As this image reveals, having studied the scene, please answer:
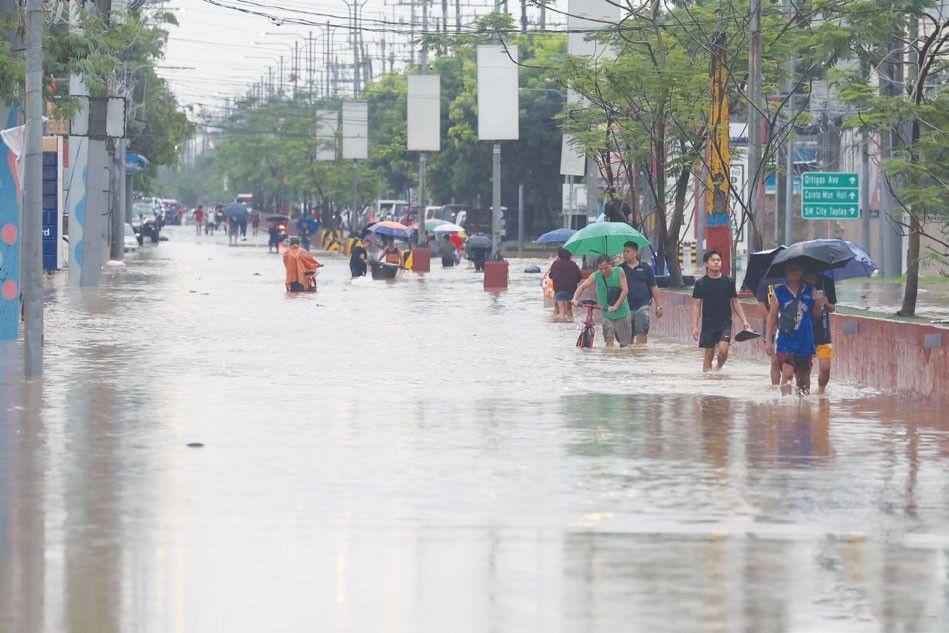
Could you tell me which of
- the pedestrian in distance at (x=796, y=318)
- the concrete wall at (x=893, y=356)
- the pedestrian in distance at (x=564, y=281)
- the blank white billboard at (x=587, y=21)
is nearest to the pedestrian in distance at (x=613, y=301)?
the concrete wall at (x=893, y=356)

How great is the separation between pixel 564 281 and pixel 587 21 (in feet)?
34.3

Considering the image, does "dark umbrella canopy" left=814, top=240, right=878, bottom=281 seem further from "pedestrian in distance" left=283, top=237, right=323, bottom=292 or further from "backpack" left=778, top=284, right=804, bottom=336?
"pedestrian in distance" left=283, top=237, right=323, bottom=292

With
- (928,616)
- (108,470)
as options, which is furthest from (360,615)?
(108,470)

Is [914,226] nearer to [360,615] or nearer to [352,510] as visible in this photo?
[352,510]

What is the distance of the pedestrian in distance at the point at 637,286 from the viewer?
92.4 feet

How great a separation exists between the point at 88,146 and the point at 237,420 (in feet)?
104

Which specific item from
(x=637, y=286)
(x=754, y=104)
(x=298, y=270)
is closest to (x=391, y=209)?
(x=298, y=270)

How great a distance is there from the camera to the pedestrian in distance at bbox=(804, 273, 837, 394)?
65.9 ft

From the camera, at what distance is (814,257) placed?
20000 millimetres

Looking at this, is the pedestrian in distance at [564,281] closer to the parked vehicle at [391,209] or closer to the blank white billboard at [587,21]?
the blank white billboard at [587,21]

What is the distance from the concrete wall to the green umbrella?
21.0ft

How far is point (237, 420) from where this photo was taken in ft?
58.9

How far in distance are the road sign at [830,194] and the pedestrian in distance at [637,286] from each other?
9.49m

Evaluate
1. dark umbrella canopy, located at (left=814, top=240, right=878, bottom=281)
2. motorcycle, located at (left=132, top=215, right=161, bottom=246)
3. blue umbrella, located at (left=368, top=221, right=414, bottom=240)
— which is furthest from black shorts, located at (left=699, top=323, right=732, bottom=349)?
motorcycle, located at (left=132, top=215, right=161, bottom=246)
